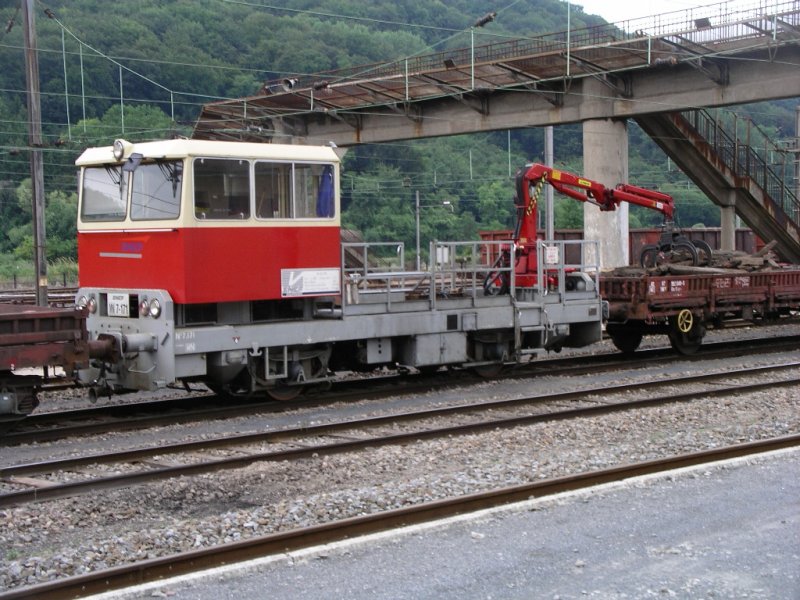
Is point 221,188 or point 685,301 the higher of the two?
point 221,188

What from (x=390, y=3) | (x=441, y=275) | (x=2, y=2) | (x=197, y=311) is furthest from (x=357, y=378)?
(x=390, y=3)

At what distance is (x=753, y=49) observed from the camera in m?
24.6

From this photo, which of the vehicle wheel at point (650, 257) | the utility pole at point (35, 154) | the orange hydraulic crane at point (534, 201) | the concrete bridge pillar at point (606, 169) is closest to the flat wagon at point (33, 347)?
the orange hydraulic crane at point (534, 201)

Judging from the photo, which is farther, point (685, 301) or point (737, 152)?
point (737, 152)

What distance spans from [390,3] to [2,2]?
107 ft

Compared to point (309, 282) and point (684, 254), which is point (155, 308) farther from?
point (684, 254)

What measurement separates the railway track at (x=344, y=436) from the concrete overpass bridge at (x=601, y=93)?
12.6 m

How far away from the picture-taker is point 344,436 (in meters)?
11.2

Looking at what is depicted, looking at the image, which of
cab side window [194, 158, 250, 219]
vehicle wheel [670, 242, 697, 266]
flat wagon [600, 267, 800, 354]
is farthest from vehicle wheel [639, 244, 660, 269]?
cab side window [194, 158, 250, 219]

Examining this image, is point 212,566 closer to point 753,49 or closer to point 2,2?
point 753,49

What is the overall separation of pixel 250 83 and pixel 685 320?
4595 cm

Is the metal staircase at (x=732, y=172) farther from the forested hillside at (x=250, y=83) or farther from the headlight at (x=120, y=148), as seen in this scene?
the headlight at (x=120, y=148)

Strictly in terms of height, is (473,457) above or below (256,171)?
below

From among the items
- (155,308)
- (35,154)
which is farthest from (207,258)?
(35,154)
